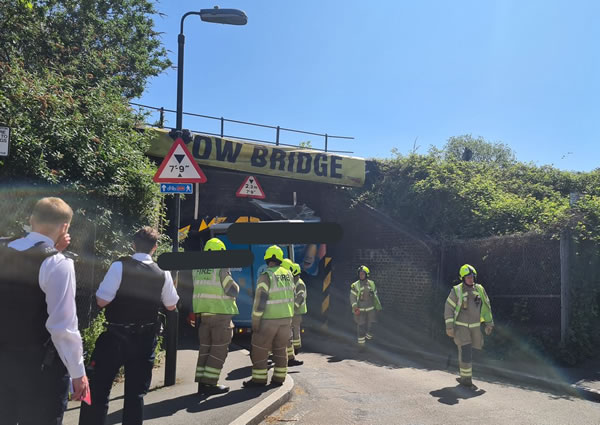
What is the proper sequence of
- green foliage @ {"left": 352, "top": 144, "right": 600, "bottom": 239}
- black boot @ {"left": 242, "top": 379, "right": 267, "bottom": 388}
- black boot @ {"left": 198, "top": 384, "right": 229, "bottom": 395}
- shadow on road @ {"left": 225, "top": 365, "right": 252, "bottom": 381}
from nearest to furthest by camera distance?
black boot @ {"left": 198, "top": 384, "right": 229, "bottom": 395}
black boot @ {"left": 242, "top": 379, "right": 267, "bottom": 388}
shadow on road @ {"left": 225, "top": 365, "right": 252, "bottom": 381}
green foliage @ {"left": 352, "top": 144, "right": 600, "bottom": 239}

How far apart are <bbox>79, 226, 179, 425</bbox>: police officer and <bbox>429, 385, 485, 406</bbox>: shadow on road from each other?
14.2 feet

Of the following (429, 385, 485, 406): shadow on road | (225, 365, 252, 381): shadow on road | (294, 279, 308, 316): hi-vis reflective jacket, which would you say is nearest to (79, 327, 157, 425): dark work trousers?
(225, 365, 252, 381): shadow on road

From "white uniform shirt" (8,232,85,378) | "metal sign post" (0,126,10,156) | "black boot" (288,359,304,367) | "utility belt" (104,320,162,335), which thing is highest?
"metal sign post" (0,126,10,156)

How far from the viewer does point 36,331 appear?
2.90 metres

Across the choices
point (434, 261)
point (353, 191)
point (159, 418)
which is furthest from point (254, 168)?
point (159, 418)

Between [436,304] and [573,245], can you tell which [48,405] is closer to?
[573,245]

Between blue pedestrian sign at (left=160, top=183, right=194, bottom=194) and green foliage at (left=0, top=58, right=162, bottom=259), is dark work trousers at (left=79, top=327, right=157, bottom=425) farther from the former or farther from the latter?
green foliage at (left=0, top=58, right=162, bottom=259)

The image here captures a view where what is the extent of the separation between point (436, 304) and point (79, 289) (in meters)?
8.26

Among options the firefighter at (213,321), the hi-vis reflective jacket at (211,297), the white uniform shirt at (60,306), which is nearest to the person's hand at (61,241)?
the white uniform shirt at (60,306)

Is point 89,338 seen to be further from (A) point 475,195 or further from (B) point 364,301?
(A) point 475,195

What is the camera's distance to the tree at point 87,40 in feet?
36.3

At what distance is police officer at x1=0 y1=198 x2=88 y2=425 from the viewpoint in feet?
9.43

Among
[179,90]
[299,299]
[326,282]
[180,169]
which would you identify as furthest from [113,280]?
[326,282]

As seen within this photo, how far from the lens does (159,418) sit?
527 cm
